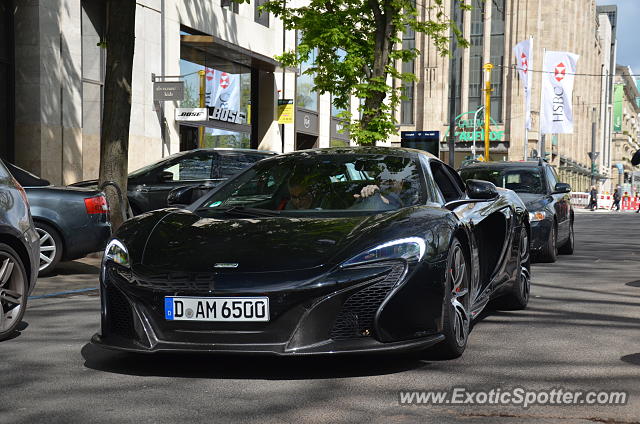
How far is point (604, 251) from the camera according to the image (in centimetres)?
1538

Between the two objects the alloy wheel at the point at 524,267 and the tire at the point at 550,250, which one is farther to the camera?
the tire at the point at 550,250

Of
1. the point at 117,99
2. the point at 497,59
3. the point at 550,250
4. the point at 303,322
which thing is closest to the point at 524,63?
the point at 497,59

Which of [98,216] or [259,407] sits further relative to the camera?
[98,216]

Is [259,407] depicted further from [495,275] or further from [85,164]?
[85,164]

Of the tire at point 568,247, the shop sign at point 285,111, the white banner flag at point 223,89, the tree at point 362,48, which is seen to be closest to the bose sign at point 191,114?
the white banner flag at point 223,89

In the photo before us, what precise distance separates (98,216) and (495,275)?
5.34m

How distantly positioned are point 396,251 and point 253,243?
780 millimetres

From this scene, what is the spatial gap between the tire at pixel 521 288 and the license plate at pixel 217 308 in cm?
331

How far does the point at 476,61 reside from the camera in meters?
72.3

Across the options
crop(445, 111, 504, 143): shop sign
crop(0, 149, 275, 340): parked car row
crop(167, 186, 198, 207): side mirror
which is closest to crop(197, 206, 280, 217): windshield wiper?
crop(167, 186, 198, 207): side mirror

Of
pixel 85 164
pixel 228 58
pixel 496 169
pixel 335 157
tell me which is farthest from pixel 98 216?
pixel 228 58

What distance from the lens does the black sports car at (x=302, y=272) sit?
453 centimetres

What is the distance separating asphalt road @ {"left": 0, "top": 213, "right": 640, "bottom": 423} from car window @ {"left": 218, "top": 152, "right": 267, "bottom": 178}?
307 inches

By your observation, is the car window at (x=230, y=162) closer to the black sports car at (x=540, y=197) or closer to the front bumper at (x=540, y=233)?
the black sports car at (x=540, y=197)
